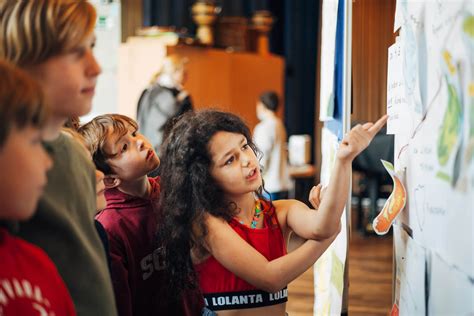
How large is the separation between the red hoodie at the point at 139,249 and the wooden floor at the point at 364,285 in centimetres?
223

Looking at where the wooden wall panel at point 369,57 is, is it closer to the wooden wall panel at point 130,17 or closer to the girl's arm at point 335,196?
the girl's arm at point 335,196

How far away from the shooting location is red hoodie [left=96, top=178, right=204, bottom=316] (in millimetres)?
1984

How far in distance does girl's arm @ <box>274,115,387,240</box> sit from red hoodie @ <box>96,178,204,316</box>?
0.40 metres

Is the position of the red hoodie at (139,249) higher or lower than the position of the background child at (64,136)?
lower

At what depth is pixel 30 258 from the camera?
3.97ft

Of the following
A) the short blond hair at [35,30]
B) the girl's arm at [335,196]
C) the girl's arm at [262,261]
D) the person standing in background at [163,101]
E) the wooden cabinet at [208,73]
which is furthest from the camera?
the wooden cabinet at [208,73]

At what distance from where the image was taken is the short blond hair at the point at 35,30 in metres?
1.25

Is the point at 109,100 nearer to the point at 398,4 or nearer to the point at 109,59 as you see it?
the point at 109,59

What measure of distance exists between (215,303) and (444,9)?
3.18 ft

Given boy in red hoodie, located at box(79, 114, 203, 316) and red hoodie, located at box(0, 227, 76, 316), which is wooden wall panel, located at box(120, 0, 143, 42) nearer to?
boy in red hoodie, located at box(79, 114, 203, 316)

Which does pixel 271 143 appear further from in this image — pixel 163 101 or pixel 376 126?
pixel 376 126

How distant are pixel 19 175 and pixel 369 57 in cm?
109

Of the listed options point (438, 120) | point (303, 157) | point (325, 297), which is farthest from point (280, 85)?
point (438, 120)

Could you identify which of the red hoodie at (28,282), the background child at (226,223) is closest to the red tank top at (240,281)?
the background child at (226,223)
